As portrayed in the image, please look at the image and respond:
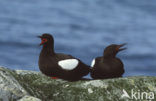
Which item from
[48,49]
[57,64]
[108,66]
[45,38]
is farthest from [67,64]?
[108,66]

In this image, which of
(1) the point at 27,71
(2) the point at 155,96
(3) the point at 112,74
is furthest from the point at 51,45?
(2) the point at 155,96

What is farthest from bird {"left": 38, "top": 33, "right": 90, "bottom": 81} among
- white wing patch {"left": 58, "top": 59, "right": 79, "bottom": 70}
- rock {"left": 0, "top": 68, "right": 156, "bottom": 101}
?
rock {"left": 0, "top": 68, "right": 156, "bottom": 101}

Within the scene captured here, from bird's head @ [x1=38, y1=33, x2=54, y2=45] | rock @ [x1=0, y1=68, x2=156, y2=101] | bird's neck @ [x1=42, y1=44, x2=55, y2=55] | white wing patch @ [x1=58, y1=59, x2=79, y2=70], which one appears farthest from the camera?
bird's neck @ [x1=42, y1=44, x2=55, y2=55]

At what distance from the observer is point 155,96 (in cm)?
685

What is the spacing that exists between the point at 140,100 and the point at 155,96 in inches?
15.1

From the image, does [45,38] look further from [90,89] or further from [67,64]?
[90,89]

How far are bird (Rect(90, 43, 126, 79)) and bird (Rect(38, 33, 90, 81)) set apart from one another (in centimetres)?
30

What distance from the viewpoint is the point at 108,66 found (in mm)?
7574

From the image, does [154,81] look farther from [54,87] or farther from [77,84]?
[54,87]

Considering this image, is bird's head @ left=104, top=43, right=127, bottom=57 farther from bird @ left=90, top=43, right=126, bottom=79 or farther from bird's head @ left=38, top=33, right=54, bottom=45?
bird's head @ left=38, top=33, right=54, bottom=45

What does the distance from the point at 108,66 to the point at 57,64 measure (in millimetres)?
1162

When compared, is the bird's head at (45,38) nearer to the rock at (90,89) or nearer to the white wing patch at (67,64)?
the white wing patch at (67,64)

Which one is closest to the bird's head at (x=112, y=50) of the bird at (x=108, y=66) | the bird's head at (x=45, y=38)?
the bird at (x=108, y=66)

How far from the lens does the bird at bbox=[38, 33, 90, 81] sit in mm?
7211
